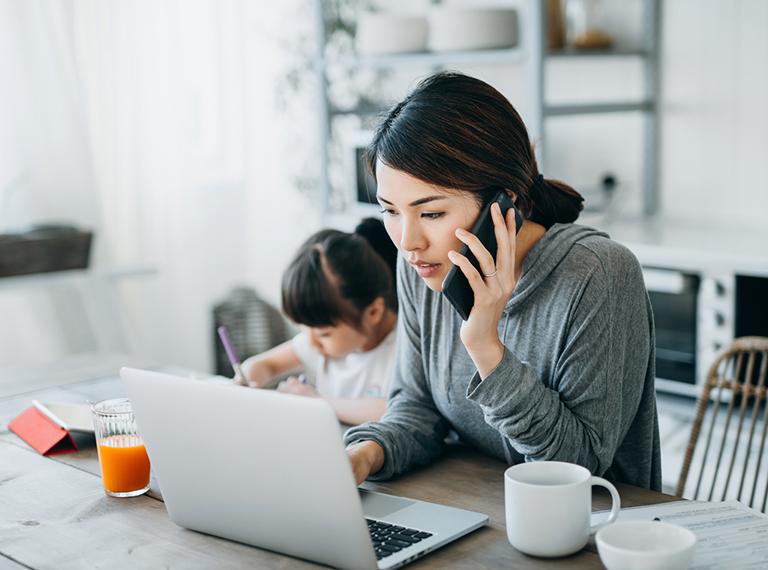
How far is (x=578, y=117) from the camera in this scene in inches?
136

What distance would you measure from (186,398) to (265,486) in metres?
0.13

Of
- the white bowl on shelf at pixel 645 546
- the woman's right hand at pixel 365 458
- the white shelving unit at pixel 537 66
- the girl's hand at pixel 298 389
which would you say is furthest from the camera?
the white shelving unit at pixel 537 66

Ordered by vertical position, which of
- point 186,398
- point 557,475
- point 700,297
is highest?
point 186,398

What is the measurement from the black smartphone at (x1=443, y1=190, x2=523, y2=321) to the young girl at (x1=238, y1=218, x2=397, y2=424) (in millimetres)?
607

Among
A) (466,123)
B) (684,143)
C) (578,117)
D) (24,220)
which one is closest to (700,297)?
(684,143)

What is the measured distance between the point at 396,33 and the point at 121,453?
85.5 inches

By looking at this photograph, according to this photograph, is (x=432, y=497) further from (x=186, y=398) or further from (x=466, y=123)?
(x=466, y=123)

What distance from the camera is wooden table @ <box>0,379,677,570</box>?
118cm

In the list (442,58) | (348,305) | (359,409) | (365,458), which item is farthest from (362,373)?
(442,58)

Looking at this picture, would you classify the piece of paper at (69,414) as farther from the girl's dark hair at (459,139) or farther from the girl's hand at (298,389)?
the girl's dark hair at (459,139)

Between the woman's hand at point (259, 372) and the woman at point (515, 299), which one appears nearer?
the woman at point (515, 299)

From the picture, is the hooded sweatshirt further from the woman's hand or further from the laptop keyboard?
the woman's hand

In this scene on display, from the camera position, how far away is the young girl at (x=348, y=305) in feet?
6.74

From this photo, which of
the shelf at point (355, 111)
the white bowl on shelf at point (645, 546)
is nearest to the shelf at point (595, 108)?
the shelf at point (355, 111)
